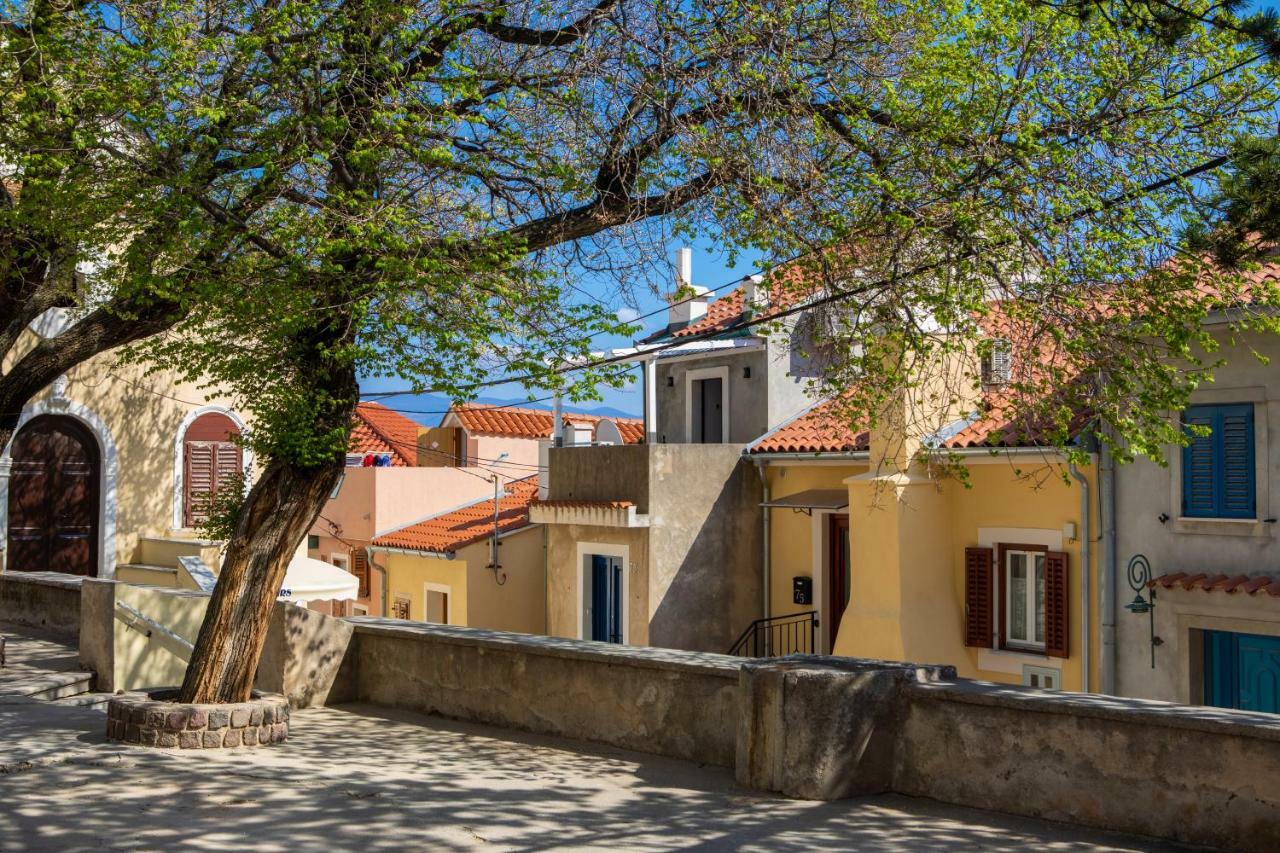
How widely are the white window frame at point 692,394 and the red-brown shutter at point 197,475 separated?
8.87 metres

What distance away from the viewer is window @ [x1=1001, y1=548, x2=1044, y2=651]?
1744cm

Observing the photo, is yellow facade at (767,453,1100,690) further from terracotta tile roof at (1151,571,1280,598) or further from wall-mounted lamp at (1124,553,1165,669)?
terracotta tile roof at (1151,571,1280,598)

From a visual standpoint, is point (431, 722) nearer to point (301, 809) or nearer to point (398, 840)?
point (301, 809)

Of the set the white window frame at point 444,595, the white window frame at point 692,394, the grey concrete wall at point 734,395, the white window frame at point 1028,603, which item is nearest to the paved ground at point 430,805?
the white window frame at point 1028,603

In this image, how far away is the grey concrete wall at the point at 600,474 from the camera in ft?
71.7

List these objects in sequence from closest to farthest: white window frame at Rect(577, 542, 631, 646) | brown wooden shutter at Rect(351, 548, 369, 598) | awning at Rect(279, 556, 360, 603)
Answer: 1. awning at Rect(279, 556, 360, 603)
2. white window frame at Rect(577, 542, 631, 646)
3. brown wooden shutter at Rect(351, 548, 369, 598)

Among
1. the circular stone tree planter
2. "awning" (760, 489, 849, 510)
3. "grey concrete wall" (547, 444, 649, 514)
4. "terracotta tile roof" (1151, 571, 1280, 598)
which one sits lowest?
the circular stone tree planter

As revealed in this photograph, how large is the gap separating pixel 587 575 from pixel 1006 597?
7918 mm

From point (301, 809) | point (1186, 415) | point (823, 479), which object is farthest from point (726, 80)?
point (823, 479)

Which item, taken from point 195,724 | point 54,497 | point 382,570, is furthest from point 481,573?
point 195,724

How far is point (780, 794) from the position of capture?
7555 mm

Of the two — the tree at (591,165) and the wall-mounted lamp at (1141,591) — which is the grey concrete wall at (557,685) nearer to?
the tree at (591,165)

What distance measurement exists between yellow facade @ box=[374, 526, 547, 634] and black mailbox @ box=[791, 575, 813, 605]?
17.9ft

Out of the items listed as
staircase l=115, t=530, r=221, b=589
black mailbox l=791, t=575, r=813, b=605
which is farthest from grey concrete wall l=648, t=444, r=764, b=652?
staircase l=115, t=530, r=221, b=589
